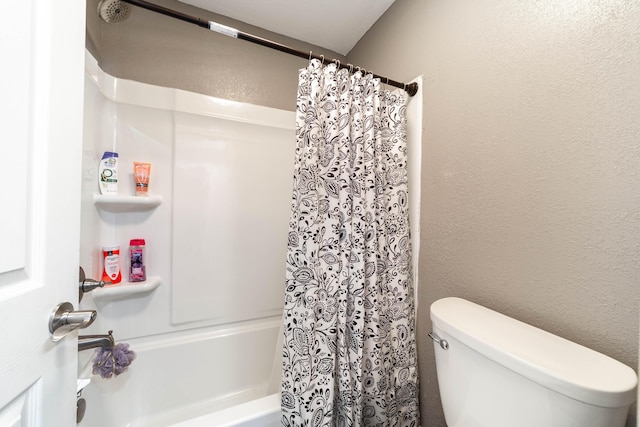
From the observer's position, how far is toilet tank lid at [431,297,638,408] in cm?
43

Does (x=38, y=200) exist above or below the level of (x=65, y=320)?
above

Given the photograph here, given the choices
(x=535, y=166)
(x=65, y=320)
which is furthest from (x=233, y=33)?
(x=535, y=166)

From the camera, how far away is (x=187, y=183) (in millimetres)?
1322

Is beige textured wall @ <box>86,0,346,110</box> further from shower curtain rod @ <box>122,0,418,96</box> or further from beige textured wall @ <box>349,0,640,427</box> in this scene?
beige textured wall @ <box>349,0,640,427</box>

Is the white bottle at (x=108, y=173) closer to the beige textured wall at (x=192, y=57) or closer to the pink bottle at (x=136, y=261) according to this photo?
the pink bottle at (x=136, y=261)

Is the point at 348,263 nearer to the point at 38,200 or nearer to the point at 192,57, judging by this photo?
the point at 38,200

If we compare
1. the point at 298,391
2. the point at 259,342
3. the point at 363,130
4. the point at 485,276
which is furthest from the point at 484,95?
the point at 259,342

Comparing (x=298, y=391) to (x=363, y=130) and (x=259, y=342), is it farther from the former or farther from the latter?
(x=363, y=130)

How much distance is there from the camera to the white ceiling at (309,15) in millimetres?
1260

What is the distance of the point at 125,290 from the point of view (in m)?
1.15

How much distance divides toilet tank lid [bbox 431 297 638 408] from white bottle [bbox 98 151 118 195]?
4.99 ft

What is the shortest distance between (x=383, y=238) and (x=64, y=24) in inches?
42.5

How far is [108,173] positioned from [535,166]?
5.68 ft

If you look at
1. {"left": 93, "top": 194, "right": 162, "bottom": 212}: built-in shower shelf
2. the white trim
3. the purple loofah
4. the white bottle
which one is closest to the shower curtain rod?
the white trim
